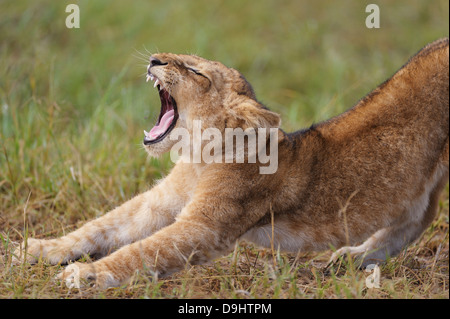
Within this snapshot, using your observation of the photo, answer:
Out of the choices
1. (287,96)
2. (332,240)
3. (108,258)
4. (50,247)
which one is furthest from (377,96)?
(287,96)

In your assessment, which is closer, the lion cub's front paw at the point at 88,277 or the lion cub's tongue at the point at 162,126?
the lion cub's front paw at the point at 88,277

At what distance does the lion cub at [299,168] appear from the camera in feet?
11.6

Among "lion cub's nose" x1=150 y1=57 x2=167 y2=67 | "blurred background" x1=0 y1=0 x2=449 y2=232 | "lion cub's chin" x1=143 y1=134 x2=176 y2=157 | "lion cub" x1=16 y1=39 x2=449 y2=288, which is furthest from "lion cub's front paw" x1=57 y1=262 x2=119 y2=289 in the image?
"lion cub's nose" x1=150 y1=57 x2=167 y2=67

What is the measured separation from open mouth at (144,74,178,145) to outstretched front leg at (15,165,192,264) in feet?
0.94

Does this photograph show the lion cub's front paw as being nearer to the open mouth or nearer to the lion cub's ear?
the open mouth

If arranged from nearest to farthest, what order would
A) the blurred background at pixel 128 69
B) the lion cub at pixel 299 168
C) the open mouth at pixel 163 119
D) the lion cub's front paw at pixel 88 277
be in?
the lion cub's front paw at pixel 88 277, the lion cub at pixel 299 168, the open mouth at pixel 163 119, the blurred background at pixel 128 69

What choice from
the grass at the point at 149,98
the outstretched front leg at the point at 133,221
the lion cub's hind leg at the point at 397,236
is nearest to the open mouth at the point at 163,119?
the outstretched front leg at the point at 133,221

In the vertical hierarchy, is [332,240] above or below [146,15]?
below

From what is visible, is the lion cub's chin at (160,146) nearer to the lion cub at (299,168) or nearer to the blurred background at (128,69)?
the lion cub at (299,168)

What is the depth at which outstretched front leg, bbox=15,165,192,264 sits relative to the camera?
3.72 metres

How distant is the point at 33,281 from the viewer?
10.4 feet

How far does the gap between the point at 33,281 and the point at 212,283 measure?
914mm

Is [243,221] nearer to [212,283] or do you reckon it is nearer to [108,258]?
[212,283]

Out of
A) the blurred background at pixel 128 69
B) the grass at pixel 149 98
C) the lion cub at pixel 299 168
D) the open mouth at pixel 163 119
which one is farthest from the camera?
the blurred background at pixel 128 69
